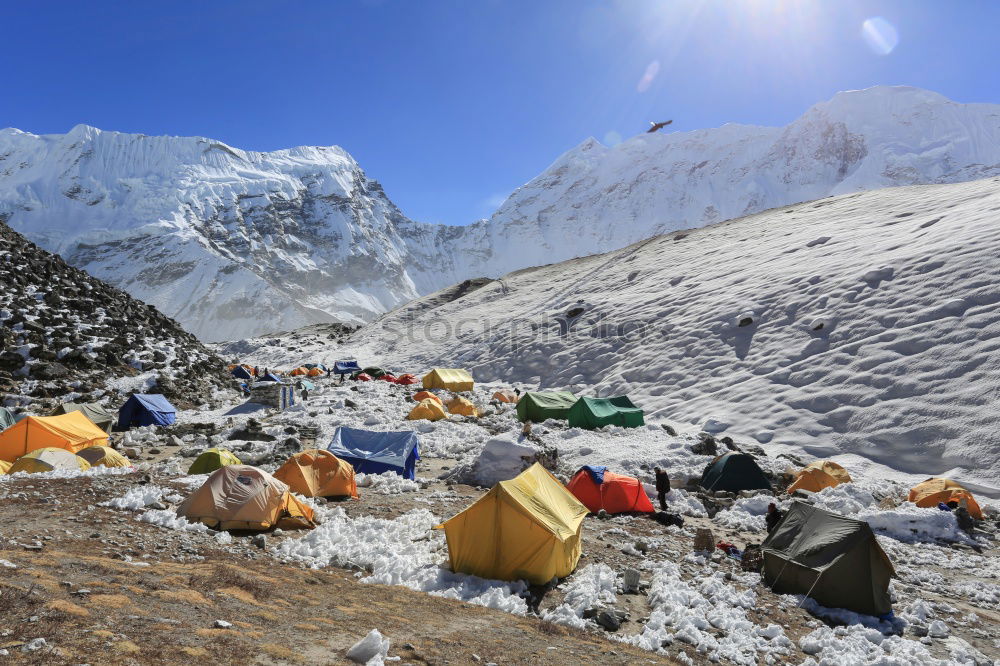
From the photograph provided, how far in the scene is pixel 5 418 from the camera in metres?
20.1

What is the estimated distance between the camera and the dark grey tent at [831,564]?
830cm

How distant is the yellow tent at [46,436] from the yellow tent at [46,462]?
1.76 m

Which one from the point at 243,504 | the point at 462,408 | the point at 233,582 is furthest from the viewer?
the point at 462,408

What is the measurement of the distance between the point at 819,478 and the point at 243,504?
48.6ft

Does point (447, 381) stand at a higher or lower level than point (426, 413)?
higher

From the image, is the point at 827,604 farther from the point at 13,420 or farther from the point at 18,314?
the point at 18,314

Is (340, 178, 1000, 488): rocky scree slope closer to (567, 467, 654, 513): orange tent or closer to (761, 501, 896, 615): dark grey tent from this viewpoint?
(567, 467, 654, 513): orange tent

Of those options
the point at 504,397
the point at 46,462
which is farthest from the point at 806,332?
the point at 46,462

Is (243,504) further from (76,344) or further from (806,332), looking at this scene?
(806,332)

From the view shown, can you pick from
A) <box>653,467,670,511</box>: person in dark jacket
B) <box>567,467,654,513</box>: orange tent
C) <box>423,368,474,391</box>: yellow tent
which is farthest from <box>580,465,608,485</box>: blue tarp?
<box>423,368,474,391</box>: yellow tent

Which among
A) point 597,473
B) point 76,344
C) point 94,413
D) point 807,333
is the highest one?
point 807,333

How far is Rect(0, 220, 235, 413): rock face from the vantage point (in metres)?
24.5

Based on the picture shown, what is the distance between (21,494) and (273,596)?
7014 millimetres

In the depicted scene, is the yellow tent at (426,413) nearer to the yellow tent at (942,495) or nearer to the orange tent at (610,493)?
the orange tent at (610,493)
